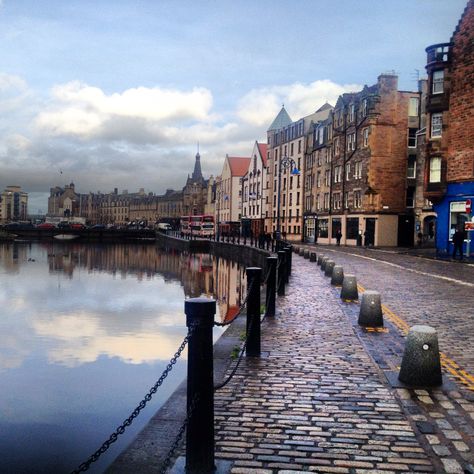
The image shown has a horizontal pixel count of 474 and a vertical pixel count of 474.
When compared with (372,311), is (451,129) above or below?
above

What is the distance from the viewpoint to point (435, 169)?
1337 inches

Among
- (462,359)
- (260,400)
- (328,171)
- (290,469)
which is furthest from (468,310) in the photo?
(328,171)

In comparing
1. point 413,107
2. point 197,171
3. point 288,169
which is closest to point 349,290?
point 413,107

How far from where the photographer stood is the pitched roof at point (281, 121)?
81.9 metres

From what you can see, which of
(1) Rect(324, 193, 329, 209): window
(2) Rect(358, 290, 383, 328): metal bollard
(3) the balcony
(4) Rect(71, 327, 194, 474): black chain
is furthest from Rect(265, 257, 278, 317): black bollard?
(1) Rect(324, 193, 329, 209): window

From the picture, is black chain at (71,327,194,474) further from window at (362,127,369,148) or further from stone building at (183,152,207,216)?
stone building at (183,152,207,216)

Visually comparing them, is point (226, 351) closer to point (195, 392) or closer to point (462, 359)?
point (462, 359)

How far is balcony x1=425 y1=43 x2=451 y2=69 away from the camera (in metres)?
33.2

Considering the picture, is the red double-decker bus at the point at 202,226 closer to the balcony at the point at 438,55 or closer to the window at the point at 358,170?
the window at the point at 358,170

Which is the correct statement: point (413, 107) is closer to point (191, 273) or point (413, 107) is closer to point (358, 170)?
point (358, 170)

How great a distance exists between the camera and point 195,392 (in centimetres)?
399

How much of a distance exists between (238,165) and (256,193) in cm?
2033

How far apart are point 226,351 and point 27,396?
446 centimetres

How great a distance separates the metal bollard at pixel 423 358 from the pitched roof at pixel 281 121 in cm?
7709
